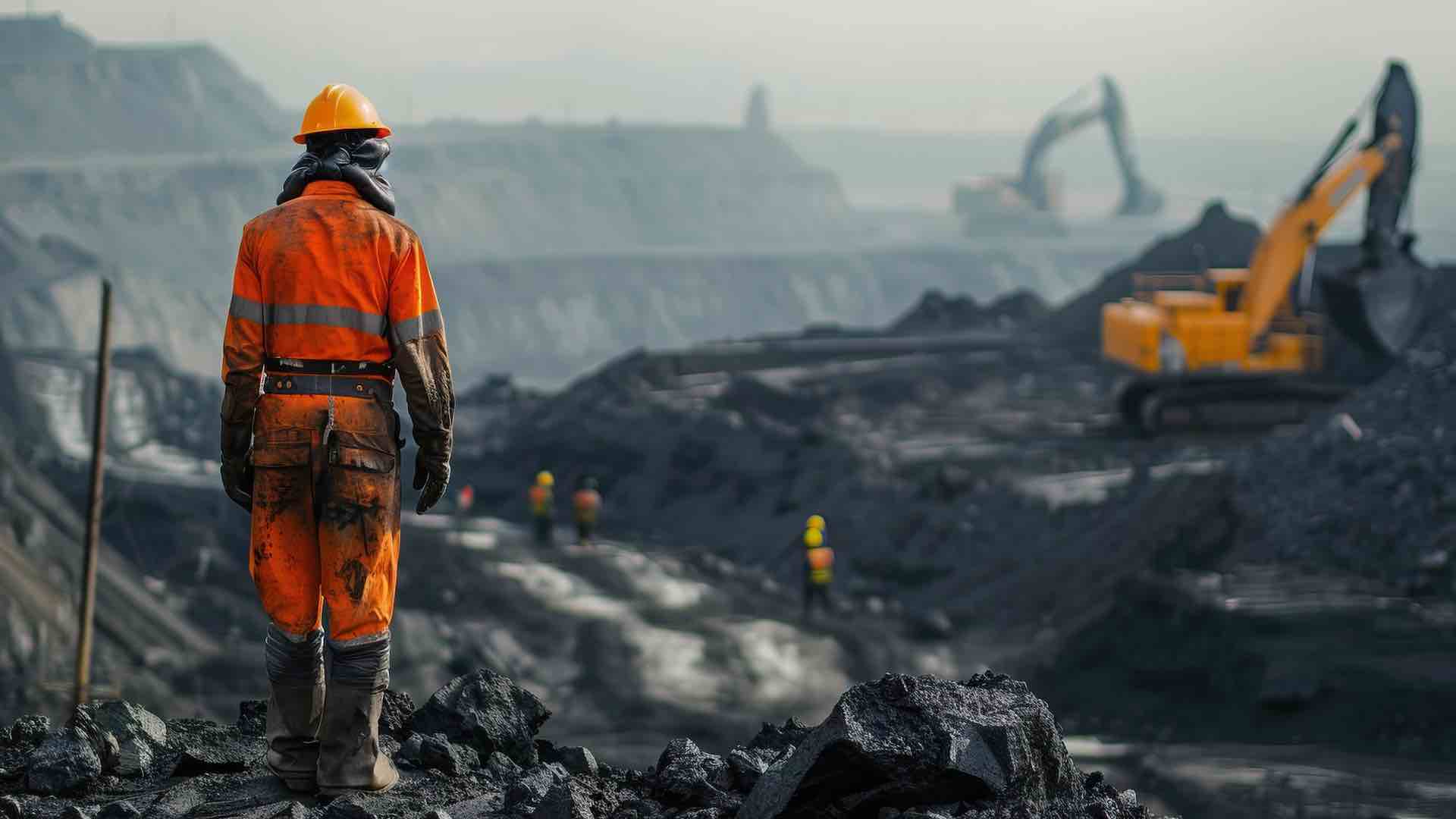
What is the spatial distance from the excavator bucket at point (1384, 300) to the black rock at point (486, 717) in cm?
1807

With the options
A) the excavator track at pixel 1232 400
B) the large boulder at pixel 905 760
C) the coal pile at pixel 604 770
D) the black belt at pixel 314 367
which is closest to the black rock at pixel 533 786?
the coal pile at pixel 604 770

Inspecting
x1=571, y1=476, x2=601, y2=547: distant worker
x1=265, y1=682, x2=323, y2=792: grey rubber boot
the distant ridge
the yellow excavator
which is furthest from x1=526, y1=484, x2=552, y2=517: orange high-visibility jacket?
the distant ridge

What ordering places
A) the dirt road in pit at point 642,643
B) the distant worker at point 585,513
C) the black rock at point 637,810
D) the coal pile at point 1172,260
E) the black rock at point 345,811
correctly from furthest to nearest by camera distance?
the coal pile at point 1172,260
the distant worker at point 585,513
the dirt road in pit at point 642,643
the black rock at point 637,810
the black rock at point 345,811

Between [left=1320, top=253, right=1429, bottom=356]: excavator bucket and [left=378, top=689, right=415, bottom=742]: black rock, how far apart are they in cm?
1815

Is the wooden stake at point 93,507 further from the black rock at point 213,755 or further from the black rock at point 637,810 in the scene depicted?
the black rock at point 637,810

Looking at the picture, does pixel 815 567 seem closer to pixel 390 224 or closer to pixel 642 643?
pixel 642 643

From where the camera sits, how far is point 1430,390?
1861 centimetres

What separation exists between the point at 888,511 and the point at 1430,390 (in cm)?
688

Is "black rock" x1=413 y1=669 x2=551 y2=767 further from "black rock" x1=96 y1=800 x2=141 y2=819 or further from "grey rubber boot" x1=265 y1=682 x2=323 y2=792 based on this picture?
"black rock" x1=96 y1=800 x2=141 y2=819

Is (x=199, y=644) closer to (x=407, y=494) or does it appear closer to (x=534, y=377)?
(x=407, y=494)

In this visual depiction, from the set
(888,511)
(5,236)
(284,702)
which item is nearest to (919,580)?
(888,511)

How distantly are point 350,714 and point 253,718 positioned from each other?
104cm

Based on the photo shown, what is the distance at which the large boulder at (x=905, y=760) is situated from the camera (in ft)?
13.8

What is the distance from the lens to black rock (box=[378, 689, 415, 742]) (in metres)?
5.33
